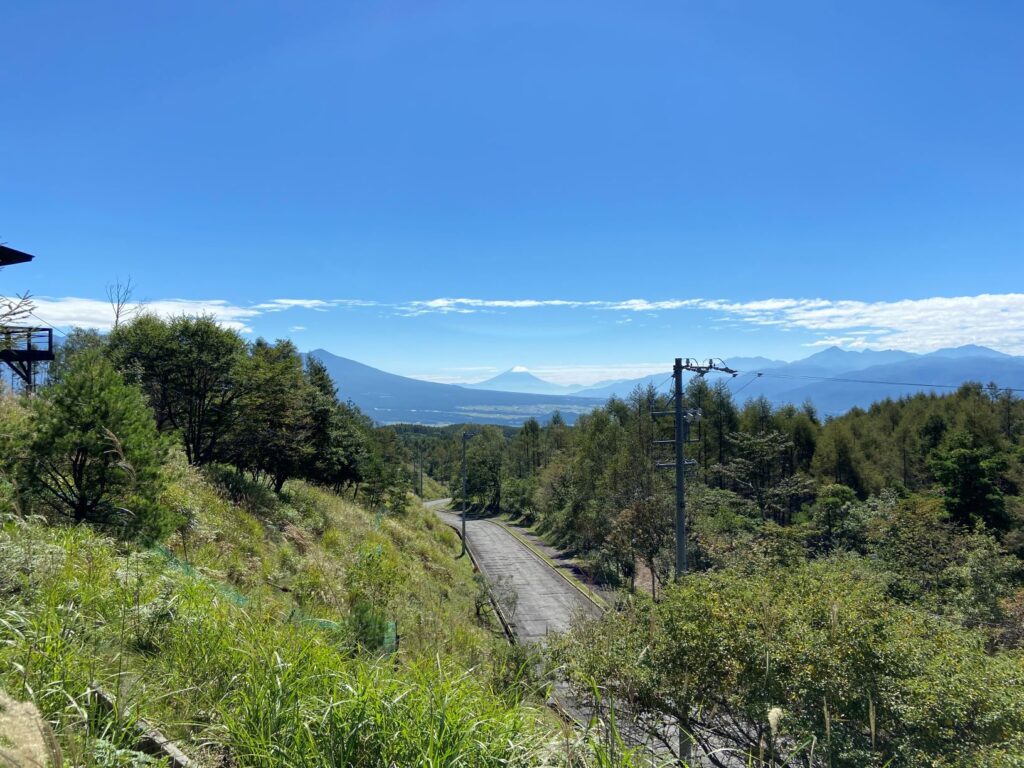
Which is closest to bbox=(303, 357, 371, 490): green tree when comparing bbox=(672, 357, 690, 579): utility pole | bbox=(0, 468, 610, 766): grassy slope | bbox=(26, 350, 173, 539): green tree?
bbox=(26, 350, 173, 539): green tree

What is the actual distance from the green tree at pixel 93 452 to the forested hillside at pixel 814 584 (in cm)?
621

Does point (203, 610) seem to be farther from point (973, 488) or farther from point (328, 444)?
point (973, 488)

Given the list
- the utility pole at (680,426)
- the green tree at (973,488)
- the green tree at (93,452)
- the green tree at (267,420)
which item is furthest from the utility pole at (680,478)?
the green tree at (973,488)

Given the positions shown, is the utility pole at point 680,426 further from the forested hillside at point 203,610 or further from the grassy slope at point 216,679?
the grassy slope at point 216,679

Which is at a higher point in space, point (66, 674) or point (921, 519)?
point (66, 674)

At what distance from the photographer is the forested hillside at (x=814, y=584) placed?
22.5 ft

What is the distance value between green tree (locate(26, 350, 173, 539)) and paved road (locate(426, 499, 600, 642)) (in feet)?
35.3

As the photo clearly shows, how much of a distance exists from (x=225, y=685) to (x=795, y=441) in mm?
64119

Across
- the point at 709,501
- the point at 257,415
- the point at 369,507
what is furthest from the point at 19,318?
the point at 709,501

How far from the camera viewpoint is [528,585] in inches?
1272

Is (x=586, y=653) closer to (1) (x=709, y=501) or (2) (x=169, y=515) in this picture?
(2) (x=169, y=515)

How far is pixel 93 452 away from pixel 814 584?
11704mm

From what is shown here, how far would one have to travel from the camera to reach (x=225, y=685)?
3.29m

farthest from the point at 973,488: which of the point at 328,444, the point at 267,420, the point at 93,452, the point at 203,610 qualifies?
the point at 93,452
